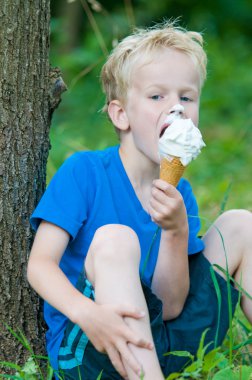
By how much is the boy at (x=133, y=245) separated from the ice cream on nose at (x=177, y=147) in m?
0.05

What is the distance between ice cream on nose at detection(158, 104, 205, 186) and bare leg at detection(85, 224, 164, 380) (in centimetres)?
24

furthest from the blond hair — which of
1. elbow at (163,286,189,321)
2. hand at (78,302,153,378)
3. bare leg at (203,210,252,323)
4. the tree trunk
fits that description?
hand at (78,302,153,378)

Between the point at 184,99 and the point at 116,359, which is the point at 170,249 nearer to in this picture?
the point at 116,359

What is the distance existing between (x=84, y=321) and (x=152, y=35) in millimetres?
1007

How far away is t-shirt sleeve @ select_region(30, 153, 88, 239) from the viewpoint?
2119 millimetres

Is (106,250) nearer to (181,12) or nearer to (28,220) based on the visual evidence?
(28,220)

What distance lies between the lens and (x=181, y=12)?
11.5 m

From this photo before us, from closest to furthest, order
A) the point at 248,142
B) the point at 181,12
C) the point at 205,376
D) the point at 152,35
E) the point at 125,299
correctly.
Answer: the point at 125,299, the point at 205,376, the point at 152,35, the point at 248,142, the point at 181,12

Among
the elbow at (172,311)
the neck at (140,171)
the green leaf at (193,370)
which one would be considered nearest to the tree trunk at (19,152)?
the neck at (140,171)

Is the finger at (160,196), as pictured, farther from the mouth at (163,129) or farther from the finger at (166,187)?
the mouth at (163,129)

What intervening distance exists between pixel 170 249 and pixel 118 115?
0.56m

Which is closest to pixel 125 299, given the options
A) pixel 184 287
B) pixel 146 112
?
pixel 184 287

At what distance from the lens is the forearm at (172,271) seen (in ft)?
7.00

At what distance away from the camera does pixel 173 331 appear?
87.3 inches
